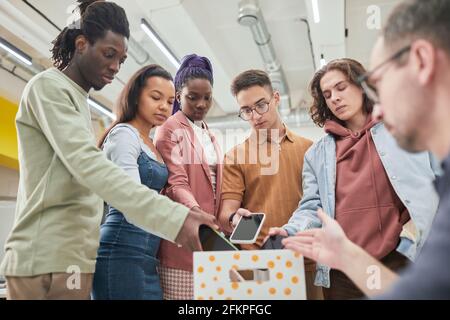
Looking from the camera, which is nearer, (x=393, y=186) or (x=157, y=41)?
(x=393, y=186)

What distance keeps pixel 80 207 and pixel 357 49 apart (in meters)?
4.39

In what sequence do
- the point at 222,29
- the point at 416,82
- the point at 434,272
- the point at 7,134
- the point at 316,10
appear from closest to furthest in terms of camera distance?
1. the point at 434,272
2. the point at 416,82
3. the point at 316,10
4. the point at 7,134
5. the point at 222,29

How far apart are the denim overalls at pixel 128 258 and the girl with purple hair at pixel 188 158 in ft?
0.16

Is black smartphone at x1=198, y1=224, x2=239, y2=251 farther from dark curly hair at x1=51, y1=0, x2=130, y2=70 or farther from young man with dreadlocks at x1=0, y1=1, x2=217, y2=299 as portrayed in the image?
dark curly hair at x1=51, y1=0, x2=130, y2=70

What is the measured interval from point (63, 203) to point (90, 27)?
488mm

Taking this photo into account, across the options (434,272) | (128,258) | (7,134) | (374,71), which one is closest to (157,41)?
(7,134)

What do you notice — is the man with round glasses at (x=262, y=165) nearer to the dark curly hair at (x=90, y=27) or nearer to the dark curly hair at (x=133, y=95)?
the dark curly hair at (x=133, y=95)

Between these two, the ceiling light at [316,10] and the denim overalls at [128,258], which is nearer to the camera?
the denim overalls at [128,258]

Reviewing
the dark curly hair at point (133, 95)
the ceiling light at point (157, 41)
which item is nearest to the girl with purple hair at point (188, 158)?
the dark curly hair at point (133, 95)

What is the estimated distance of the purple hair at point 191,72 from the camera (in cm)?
155

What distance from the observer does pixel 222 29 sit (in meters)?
4.35

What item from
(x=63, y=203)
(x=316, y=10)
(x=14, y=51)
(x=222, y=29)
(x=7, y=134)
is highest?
(x=222, y=29)

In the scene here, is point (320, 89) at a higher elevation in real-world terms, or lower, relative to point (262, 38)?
lower

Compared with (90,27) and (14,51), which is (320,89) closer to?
(90,27)
